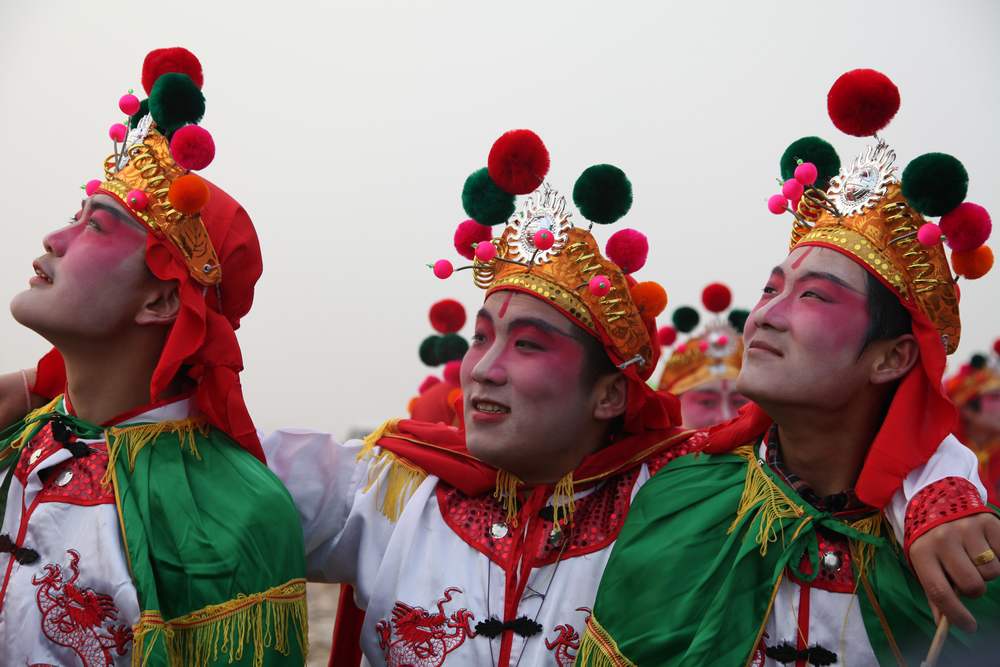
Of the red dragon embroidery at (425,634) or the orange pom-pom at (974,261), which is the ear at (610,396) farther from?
the orange pom-pom at (974,261)

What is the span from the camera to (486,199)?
3818mm

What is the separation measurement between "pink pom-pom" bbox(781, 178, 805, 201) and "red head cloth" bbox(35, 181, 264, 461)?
1772 mm

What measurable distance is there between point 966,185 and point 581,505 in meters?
1.56

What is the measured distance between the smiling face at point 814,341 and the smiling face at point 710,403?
112 inches

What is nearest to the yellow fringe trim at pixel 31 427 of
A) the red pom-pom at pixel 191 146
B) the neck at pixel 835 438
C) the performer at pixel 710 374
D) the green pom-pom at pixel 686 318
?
the red pom-pom at pixel 191 146

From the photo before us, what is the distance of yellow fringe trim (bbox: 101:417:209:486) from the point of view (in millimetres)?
3277

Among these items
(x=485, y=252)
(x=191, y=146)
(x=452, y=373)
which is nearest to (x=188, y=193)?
(x=191, y=146)

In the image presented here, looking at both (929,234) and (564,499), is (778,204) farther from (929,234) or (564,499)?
(564,499)

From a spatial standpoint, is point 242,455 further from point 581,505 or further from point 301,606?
point 581,505

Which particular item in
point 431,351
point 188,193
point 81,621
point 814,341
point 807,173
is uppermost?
point 807,173

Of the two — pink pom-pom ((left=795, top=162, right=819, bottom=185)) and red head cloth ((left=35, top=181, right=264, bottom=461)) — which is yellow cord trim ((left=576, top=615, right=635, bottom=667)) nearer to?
red head cloth ((left=35, top=181, right=264, bottom=461))

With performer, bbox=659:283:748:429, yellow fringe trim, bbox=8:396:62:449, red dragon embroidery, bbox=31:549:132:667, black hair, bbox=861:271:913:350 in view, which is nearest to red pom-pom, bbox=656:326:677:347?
performer, bbox=659:283:748:429

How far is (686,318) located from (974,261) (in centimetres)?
240

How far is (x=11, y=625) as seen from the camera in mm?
3076
